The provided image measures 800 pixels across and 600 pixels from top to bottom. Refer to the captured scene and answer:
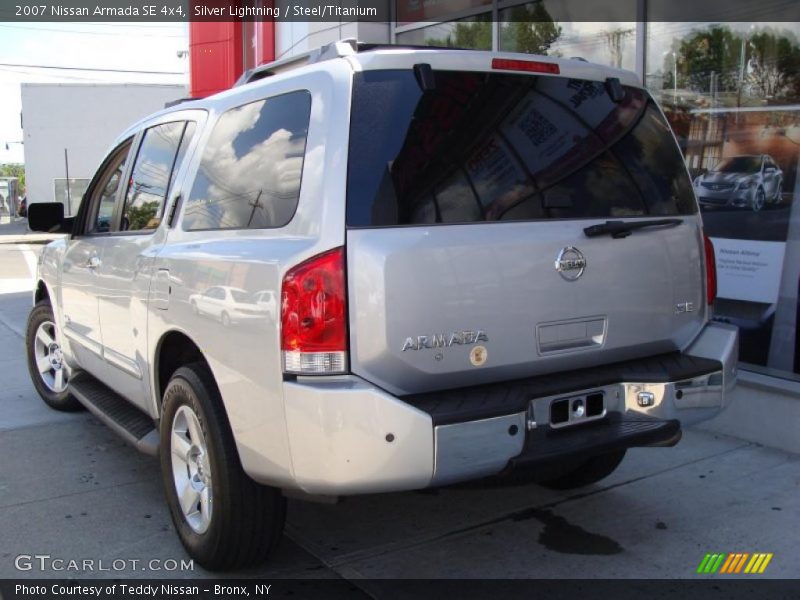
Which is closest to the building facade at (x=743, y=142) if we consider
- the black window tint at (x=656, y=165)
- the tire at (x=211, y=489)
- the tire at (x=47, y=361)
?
the black window tint at (x=656, y=165)

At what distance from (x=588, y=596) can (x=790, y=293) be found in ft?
9.97

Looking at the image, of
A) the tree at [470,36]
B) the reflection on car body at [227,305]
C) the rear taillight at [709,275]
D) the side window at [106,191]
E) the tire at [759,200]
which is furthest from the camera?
the tree at [470,36]

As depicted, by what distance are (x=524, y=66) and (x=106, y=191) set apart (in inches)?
110

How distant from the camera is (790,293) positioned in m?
5.53

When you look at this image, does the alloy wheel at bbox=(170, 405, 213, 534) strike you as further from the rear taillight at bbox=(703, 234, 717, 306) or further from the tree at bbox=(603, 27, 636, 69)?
the tree at bbox=(603, 27, 636, 69)

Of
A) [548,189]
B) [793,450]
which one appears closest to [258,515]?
[548,189]

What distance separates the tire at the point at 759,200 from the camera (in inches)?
223

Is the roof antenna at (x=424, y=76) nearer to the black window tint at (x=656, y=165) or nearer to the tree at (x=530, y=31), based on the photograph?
the black window tint at (x=656, y=165)

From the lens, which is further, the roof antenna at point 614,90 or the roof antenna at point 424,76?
the roof antenna at point 614,90

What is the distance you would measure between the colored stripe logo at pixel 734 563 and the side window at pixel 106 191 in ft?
11.6

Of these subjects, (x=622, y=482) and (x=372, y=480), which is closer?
(x=372, y=480)

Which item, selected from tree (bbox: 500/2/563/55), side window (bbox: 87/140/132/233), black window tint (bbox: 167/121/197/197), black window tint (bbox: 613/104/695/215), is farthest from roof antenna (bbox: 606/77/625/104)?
tree (bbox: 500/2/563/55)

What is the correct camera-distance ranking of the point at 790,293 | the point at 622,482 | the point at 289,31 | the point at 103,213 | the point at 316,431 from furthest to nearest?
the point at 289,31 < the point at 790,293 < the point at 103,213 < the point at 622,482 < the point at 316,431

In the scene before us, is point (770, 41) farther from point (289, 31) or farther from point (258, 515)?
point (289, 31)
